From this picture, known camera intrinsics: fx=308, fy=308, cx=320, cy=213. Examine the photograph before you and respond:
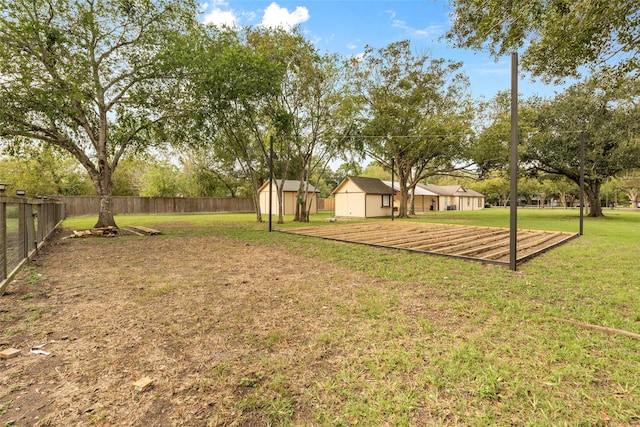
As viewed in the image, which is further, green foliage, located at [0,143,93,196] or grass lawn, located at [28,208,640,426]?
green foliage, located at [0,143,93,196]

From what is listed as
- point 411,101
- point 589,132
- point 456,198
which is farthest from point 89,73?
point 456,198

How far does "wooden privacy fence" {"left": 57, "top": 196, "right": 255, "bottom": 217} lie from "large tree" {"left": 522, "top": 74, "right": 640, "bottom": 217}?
2455 cm

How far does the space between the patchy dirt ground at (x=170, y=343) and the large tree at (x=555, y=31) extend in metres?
5.08

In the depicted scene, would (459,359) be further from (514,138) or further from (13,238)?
(13,238)

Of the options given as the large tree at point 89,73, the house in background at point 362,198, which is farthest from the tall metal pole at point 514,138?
the house in background at point 362,198

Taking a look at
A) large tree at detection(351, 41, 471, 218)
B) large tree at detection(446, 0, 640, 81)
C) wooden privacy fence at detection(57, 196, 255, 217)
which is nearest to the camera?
large tree at detection(446, 0, 640, 81)

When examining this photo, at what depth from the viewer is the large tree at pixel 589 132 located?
17844 millimetres

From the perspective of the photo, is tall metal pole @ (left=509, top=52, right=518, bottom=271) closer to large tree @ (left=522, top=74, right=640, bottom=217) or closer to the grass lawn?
the grass lawn

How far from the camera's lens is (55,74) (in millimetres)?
9312

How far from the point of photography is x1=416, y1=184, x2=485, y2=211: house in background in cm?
4041

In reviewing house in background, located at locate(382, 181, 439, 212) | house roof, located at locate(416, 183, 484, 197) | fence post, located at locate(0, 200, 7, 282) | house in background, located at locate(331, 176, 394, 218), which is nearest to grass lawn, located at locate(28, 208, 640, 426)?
fence post, located at locate(0, 200, 7, 282)

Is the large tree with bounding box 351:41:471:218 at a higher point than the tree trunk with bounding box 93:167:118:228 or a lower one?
higher

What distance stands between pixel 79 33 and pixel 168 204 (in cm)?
1831

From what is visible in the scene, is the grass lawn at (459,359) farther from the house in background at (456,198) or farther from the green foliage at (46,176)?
the house in background at (456,198)
